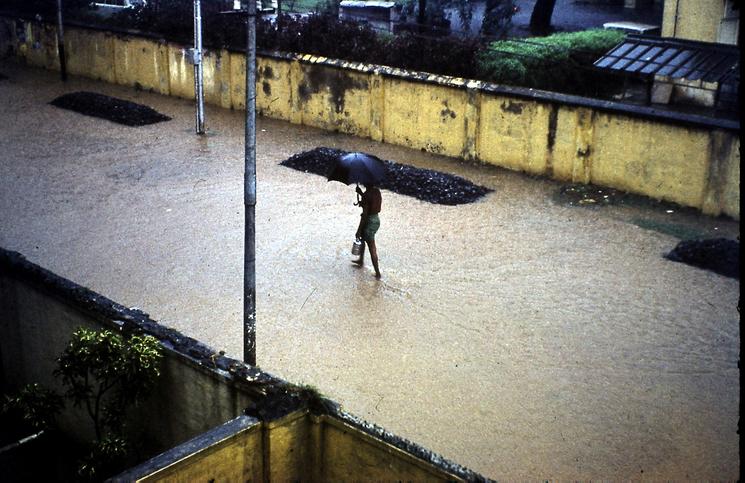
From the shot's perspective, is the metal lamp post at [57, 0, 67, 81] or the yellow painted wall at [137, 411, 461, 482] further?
the metal lamp post at [57, 0, 67, 81]

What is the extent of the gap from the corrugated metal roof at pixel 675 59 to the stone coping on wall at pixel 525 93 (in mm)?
705

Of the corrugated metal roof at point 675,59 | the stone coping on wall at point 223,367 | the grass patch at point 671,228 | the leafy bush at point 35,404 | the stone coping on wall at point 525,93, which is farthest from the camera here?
the corrugated metal roof at point 675,59

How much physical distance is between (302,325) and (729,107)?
34.4ft

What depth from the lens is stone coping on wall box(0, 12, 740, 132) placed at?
15.2 m

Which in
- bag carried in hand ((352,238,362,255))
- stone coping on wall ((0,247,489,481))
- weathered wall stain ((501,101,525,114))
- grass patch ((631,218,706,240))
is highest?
weathered wall stain ((501,101,525,114))

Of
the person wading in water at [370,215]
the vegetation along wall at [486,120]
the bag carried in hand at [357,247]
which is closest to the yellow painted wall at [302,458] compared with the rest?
the person wading in water at [370,215]

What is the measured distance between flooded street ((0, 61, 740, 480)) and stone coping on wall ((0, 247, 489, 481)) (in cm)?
239

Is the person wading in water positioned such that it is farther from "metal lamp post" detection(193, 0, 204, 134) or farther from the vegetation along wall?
"metal lamp post" detection(193, 0, 204, 134)

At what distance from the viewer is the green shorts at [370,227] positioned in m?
12.4

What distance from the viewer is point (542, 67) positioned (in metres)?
18.3

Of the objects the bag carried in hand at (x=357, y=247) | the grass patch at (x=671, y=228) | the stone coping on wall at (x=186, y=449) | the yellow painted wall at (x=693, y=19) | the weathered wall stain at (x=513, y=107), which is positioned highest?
the yellow painted wall at (x=693, y=19)

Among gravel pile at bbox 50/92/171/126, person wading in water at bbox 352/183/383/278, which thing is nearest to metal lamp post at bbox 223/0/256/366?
person wading in water at bbox 352/183/383/278

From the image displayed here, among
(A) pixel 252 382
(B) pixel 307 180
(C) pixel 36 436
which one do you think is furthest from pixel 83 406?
(B) pixel 307 180

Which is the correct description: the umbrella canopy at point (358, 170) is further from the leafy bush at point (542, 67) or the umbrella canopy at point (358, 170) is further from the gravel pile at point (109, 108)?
the gravel pile at point (109, 108)
